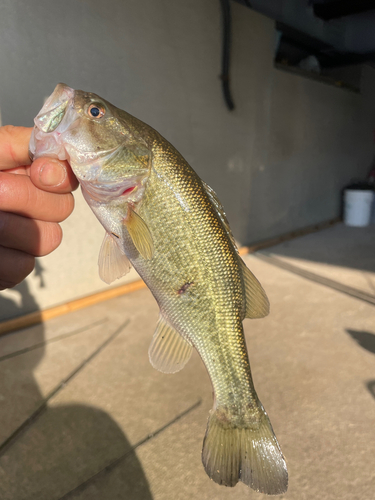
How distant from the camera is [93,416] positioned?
1.54 metres

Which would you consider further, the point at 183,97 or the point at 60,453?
the point at 183,97

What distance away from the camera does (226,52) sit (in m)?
3.03

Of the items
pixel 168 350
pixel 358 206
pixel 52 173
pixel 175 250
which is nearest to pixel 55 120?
pixel 52 173

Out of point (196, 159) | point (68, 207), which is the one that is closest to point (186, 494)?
point (68, 207)

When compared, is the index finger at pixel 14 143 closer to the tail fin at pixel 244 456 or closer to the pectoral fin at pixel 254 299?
the pectoral fin at pixel 254 299

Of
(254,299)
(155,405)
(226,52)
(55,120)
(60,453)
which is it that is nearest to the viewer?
(55,120)

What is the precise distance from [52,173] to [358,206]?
5.06m

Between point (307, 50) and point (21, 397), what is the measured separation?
212 inches

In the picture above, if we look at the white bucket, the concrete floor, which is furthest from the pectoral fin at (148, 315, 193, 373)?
the white bucket

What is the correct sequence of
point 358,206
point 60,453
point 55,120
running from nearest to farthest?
point 55,120
point 60,453
point 358,206

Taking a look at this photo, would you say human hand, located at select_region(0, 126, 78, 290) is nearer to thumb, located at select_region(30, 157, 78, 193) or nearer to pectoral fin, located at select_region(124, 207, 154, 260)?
Answer: thumb, located at select_region(30, 157, 78, 193)

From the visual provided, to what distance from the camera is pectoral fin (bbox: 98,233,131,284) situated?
845mm

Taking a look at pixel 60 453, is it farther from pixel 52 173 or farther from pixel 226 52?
pixel 226 52

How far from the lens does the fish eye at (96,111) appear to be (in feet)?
2.59
